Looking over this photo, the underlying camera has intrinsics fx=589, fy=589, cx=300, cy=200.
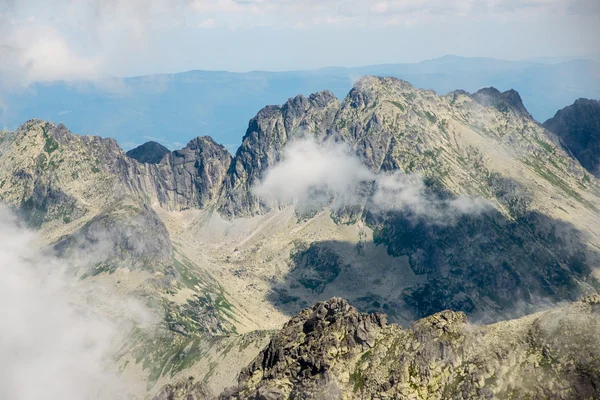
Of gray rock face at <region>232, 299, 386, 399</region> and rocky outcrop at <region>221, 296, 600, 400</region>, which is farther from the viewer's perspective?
gray rock face at <region>232, 299, 386, 399</region>

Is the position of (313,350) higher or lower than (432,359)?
lower

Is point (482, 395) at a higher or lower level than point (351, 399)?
higher

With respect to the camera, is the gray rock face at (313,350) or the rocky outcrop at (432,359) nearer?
the rocky outcrop at (432,359)

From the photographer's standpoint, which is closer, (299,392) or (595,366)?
(595,366)

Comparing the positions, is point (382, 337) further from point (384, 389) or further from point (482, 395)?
point (482, 395)

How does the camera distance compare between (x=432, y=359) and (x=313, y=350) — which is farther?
(x=313, y=350)

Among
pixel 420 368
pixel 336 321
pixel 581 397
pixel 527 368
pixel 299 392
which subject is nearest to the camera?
pixel 581 397

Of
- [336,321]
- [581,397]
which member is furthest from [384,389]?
[581,397]

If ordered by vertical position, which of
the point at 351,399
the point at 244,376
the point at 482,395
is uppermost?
the point at 482,395
